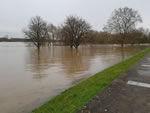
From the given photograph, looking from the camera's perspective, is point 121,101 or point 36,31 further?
point 36,31

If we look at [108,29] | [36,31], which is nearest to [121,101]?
[108,29]

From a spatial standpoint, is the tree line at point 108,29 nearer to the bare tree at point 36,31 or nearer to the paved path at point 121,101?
the bare tree at point 36,31

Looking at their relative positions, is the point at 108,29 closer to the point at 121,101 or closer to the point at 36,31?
the point at 36,31

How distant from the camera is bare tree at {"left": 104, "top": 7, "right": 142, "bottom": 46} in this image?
29.6m

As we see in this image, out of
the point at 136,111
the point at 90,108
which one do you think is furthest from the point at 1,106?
the point at 136,111

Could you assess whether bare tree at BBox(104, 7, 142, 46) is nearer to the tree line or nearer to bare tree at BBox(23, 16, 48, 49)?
the tree line

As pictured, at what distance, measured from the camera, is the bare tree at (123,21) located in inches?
1166

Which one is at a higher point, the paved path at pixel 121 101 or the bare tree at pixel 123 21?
the bare tree at pixel 123 21

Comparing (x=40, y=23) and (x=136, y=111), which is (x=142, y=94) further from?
(x=40, y=23)

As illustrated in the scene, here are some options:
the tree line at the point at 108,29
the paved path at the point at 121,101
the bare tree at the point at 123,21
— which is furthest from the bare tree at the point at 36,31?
the paved path at the point at 121,101

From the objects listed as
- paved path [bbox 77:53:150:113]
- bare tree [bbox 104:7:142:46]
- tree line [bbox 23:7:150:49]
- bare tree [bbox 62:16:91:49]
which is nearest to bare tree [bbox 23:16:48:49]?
tree line [bbox 23:7:150:49]

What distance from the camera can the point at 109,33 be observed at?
1225 inches

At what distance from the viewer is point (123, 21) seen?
30.1m

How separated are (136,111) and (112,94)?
2.96 ft
